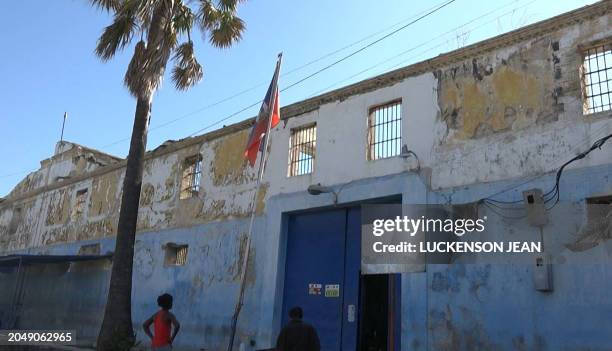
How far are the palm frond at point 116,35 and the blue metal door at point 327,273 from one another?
6274 mm

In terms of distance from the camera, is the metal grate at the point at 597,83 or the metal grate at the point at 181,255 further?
the metal grate at the point at 181,255

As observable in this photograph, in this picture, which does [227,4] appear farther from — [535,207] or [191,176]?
[535,207]

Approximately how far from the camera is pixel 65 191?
24.2m

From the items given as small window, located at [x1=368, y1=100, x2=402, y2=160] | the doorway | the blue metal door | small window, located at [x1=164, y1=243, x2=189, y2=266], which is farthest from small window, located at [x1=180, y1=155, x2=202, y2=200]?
small window, located at [x1=368, y1=100, x2=402, y2=160]

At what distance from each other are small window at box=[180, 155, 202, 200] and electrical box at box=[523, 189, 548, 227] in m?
10.4

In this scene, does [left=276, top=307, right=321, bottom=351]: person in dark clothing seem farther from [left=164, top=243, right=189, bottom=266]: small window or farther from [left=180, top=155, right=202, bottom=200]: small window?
[left=180, top=155, right=202, bottom=200]: small window

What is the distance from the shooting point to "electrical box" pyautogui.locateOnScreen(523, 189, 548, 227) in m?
9.20

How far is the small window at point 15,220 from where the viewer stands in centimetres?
2742

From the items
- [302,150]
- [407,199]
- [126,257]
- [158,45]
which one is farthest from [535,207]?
[158,45]

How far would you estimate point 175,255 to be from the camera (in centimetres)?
1716

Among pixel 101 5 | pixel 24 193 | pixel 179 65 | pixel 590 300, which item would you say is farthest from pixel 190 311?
pixel 24 193

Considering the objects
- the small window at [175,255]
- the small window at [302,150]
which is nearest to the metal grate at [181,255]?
the small window at [175,255]

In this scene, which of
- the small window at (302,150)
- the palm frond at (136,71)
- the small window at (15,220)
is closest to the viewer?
the palm frond at (136,71)

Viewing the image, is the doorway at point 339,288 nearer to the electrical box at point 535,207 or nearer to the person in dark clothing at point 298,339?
the electrical box at point 535,207
